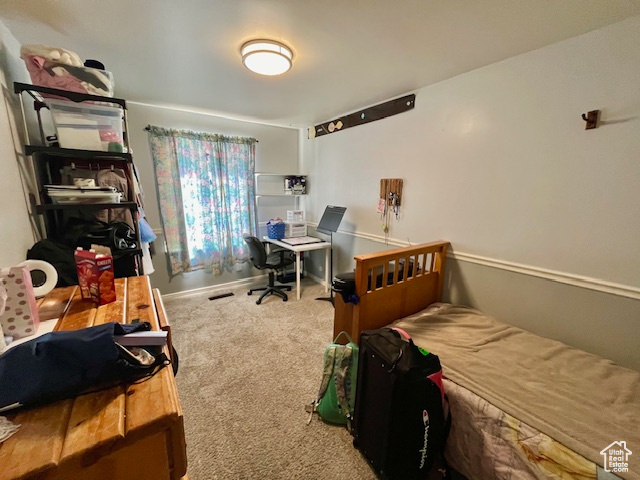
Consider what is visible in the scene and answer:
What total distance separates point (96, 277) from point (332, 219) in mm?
2397

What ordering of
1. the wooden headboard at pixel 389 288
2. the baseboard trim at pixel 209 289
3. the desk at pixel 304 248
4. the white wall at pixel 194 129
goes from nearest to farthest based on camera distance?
the wooden headboard at pixel 389 288 < the white wall at pixel 194 129 < the desk at pixel 304 248 < the baseboard trim at pixel 209 289

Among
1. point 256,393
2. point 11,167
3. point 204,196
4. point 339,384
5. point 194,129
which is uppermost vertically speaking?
point 194,129

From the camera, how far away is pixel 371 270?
5.66 feet

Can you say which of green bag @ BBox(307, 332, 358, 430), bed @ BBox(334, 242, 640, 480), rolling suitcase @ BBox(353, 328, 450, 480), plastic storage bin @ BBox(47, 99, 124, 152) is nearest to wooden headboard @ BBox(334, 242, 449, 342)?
bed @ BBox(334, 242, 640, 480)

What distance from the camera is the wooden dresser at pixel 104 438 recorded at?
47 cm

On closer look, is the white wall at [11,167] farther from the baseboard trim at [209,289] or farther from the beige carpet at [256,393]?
the baseboard trim at [209,289]

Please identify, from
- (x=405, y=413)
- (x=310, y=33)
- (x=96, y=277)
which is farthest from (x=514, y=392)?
(x=310, y=33)

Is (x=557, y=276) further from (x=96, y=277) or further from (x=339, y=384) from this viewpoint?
(x=96, y=277)

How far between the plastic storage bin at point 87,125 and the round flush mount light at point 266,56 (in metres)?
0.87

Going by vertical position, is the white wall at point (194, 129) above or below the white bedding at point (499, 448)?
above

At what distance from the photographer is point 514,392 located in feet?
3.92

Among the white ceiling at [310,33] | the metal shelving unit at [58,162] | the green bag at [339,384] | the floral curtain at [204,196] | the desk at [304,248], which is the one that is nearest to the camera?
the white ceiling at [310,33]

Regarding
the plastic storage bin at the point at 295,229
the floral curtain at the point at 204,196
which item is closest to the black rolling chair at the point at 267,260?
the plastic storage bin at the point at 295,229

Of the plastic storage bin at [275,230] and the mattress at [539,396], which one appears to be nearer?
the mattress at [539,396]
